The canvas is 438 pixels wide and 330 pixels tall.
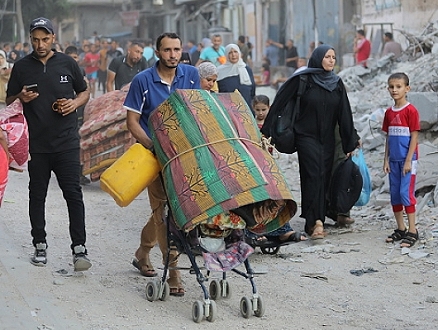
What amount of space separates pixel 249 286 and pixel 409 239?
2032 millimetres

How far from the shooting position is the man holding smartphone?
714cm

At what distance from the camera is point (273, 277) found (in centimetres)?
760

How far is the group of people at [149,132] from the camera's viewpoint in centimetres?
668

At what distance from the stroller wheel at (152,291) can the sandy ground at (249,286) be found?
40mm

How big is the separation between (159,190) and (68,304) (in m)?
1.02

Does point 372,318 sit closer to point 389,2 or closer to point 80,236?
point 80,236

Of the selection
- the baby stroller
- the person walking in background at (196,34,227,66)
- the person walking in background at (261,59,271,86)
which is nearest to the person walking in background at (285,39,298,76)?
the person walking in background at (261,59,271,86)

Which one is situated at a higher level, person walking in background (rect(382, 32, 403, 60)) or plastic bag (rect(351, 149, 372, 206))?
person walking in background (rect(382, 32, 403, 60))

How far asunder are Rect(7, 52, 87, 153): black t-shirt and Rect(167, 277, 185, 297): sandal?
53.7 inches

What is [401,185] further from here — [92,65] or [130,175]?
[92,65]

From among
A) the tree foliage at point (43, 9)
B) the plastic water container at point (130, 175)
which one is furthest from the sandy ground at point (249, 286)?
the tree foliage at point (43, 9)

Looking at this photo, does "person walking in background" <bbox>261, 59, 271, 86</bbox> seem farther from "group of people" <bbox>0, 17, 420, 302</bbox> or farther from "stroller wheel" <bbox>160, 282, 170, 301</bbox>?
"stroller wheel" <bbox>160, 282, 170, 301</bbox>

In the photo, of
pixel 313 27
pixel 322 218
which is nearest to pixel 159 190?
pixel 322 218

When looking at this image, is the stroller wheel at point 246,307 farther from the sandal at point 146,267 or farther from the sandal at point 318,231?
the sandal at point 318,231
